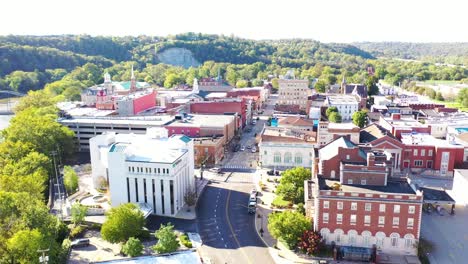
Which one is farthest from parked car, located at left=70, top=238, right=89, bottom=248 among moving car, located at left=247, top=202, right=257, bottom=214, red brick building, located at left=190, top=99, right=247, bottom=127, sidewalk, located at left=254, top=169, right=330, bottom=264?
red brick building, located at left=190, top=99, right=247, bottom=127

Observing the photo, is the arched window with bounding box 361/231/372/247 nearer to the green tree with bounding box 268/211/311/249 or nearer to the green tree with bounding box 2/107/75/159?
the green tree with bounding box 268/211/311/249

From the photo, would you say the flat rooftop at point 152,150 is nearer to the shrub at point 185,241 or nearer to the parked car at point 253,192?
the shrub at point 185,241

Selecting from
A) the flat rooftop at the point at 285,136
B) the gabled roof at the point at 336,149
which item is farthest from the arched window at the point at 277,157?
the gabled roof at the point at 336,149

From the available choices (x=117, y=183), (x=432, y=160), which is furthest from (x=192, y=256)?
(x=432, y=160)

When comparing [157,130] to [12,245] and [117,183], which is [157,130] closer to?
[117,183]

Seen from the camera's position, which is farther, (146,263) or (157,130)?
(157,130)
